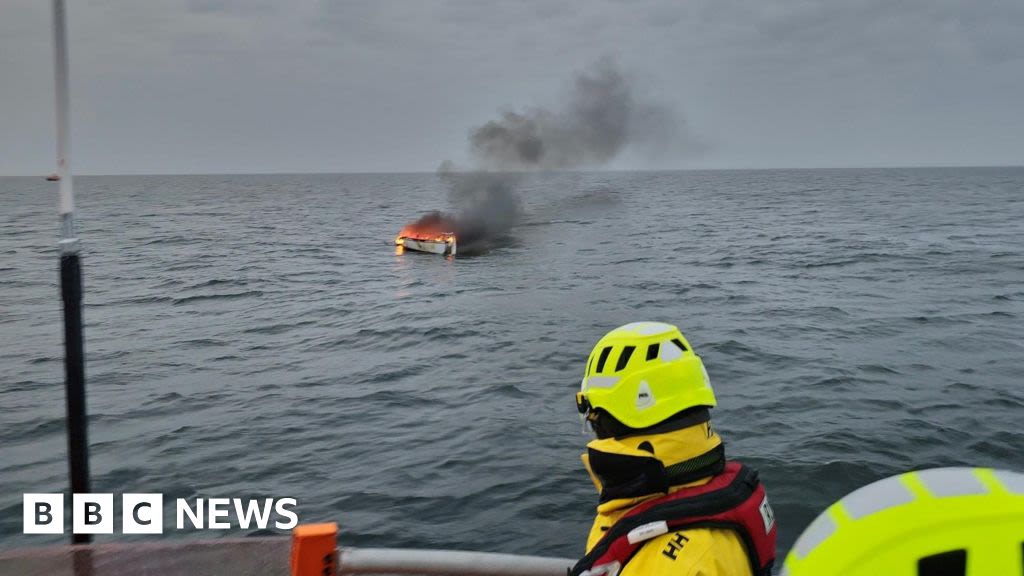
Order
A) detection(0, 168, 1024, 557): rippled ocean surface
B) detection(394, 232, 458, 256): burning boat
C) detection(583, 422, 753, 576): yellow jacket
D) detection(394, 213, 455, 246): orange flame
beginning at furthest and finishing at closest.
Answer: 1. detection(394, 213, 455, 246): orange flame
2. detection(394, 232, 458, 256): burning boat
3. detection(0, 168, 1024, 557): rippled ocean surface
4. detection(583, 422, 753, 576): yellow jacket

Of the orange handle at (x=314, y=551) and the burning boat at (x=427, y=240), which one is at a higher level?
the orange handle at (x=314, y=551)

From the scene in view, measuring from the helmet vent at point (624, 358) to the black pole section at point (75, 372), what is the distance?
3.67m

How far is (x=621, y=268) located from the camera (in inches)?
1518

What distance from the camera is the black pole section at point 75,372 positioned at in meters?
5.10

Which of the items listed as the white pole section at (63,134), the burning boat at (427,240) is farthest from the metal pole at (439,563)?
the burning boat at (427,240)

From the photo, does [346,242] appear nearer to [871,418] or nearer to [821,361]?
[821,361]

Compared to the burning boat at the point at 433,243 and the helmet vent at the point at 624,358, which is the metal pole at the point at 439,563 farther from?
the burning boat at the point at 433,243

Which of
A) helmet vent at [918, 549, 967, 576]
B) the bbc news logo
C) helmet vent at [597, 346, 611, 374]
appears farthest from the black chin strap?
the bbc news logo

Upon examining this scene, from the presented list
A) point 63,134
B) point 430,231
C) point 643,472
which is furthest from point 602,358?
point 430,231

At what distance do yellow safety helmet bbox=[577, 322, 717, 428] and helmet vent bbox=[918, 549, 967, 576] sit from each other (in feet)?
5.28

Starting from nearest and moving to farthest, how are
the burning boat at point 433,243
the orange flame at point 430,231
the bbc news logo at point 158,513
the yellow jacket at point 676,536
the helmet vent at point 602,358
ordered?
the yellow jacket at point 676,536 < the helmet vent at point 602,358 < the bbc news logo at point 158,513 < the burning boat at point 433,243 < the orange flame at point 430,231

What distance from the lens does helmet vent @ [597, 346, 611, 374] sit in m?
2.89

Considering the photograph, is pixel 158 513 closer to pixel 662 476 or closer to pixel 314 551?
pixel 314 551

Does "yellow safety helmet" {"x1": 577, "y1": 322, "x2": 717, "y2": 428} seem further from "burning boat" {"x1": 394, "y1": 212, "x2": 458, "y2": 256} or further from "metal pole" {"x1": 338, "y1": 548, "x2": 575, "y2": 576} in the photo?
"burning boat" {"x1": 394, "y1": 212, "x2": 458, "y2": 256}
